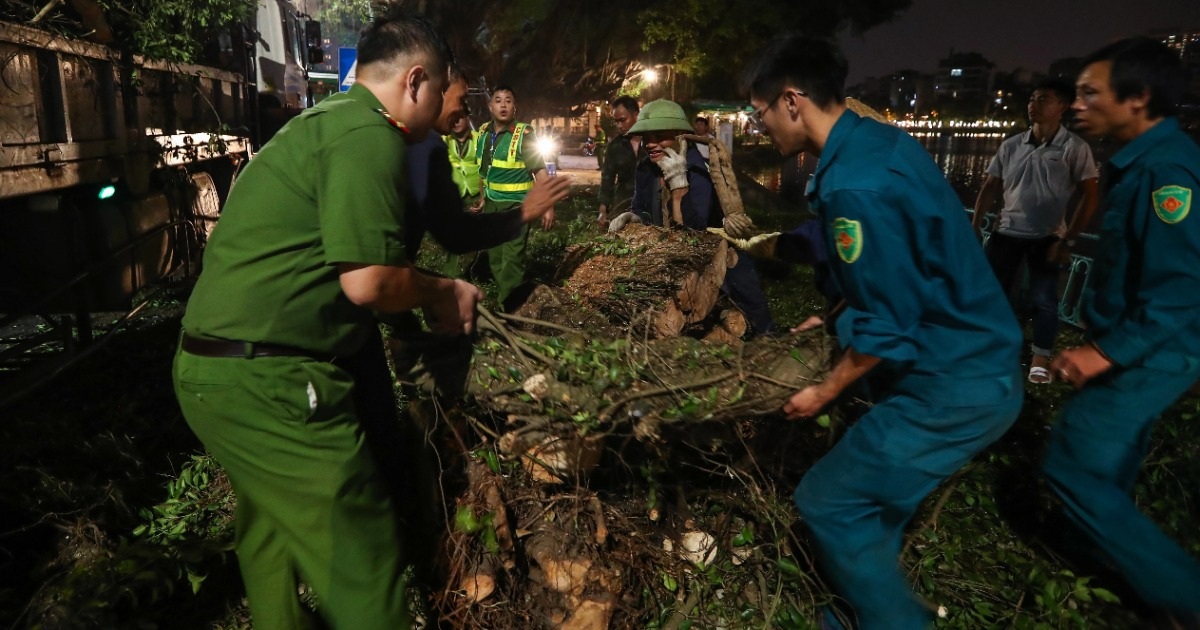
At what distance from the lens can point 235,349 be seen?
6.03 ft

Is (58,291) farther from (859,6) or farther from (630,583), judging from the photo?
Answer: (859,6)

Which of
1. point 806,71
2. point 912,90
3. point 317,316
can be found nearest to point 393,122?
Answer: point 317,316

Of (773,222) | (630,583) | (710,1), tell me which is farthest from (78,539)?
(710,1)

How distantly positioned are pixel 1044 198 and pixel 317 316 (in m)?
4.74

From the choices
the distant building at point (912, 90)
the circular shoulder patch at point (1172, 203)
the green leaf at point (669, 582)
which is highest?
the distant building at point (912, 90)

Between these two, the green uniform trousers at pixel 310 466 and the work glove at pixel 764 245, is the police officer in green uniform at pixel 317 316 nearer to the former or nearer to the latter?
the green uniform trousers at pixel 310 466

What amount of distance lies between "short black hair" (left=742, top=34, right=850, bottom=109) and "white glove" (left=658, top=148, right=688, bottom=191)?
11.3 ft

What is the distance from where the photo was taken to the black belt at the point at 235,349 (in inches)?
72.3

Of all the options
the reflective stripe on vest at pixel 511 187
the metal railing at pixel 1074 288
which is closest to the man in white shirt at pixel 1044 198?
the metal railing at pixel 1074 288

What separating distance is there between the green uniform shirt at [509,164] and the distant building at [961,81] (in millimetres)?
105869

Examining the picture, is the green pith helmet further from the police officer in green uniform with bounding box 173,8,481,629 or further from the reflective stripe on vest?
the police officer in green uniform with bounding box 173,8,481,629

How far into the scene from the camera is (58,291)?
388 cm

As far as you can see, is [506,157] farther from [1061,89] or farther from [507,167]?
[1061,89]

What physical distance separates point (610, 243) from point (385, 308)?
3527 mm
